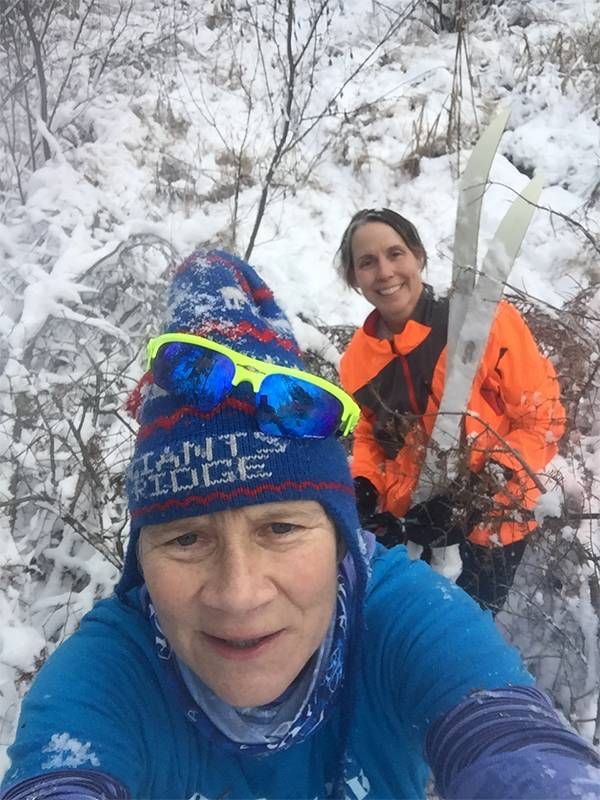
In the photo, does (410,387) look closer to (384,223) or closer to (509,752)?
(384,223)

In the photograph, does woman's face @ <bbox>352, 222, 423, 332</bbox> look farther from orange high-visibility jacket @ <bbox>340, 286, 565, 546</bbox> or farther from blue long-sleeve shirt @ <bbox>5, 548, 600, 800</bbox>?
blue long-sleeve shirt @ <bbox>5, 548, 600, 800</bbox>

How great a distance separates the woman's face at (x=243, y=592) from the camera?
103 centimetres

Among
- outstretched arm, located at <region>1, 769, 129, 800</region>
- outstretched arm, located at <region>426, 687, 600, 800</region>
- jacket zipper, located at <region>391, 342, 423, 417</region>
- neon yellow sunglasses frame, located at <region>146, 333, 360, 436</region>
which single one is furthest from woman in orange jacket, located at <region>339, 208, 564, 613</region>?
outstretched arm, located at <region>1, 769, 129, 800</region>

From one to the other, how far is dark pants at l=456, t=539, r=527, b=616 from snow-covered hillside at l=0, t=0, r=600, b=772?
16 centimetres

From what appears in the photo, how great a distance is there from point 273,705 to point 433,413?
1047 millimetres

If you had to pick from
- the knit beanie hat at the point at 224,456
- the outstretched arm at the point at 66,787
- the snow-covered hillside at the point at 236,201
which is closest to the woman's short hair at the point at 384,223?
the snow-covered hillside at the point at 236,201

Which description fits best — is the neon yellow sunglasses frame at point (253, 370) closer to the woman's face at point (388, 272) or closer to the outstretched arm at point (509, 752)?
the outstretched arm at point (509, 752)

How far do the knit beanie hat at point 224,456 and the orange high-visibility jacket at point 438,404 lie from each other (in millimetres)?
840

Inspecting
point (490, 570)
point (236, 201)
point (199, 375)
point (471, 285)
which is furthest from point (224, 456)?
point (236, 201)

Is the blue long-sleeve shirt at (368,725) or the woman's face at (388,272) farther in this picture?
the woman's face at (388,272)

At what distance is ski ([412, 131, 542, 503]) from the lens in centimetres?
186

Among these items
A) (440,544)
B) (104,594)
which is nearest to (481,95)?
(440,544)

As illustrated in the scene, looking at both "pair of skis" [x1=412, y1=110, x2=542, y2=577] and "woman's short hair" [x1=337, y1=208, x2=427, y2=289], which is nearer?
"pair of skis" [x1=412, y1=110, x2=542, y2=577]

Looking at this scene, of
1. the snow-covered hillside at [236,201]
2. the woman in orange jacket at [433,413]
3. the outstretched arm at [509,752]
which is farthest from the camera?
the snow-covered hillside at [236,201]
